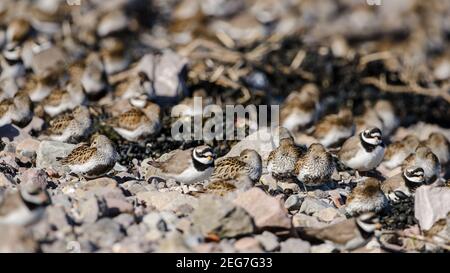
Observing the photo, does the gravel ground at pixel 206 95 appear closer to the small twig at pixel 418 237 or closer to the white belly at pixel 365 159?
the small twig at pixel 418 237

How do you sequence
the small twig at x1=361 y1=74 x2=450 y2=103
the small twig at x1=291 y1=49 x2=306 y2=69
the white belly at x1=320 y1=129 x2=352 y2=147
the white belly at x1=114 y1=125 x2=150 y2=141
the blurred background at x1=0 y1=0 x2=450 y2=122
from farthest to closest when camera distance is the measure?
1. the small twig at x1=291 y1=49 x2=306 y2=69
2. the small twig at x1=361 y1=74 x2=450 y2=103
3. the blurred background at x1=0 y1=0 x2=450 y2=122
4. the white belly at x1=320 y1=129 x2=352 y2=147
5. the white belly at x1=114 y1=125 x2=150 y2=141

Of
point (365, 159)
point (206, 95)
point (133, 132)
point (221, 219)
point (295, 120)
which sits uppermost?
point (221, 219)

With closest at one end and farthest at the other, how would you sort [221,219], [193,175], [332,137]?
[221,219] → [193,175] → [332,137]

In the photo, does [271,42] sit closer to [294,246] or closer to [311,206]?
[311,206]

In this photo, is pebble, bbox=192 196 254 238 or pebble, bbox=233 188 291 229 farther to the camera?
pebble, bbox=233 188 291 229

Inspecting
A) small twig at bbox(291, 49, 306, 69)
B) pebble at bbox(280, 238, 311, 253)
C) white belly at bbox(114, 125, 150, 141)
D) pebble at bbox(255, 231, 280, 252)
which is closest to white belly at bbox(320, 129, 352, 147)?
white belly at bbox(114, 125, 150, 141)

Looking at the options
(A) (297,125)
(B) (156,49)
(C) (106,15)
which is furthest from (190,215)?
(C) (106,15)

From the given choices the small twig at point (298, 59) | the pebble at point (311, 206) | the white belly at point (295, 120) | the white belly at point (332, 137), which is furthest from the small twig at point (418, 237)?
the small twig at point (298, 59)

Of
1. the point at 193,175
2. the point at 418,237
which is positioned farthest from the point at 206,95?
the point at 418,237

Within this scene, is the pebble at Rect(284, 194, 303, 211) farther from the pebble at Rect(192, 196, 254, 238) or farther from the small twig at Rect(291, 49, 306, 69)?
the small twig at Rect(291, 49, 306, 69)

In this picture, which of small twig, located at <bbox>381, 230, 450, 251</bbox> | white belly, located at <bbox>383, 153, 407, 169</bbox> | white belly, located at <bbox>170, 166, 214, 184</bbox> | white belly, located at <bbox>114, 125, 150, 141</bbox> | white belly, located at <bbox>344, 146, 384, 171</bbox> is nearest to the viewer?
small twig, located at <bbox>381, 230, 450, 251</bbox>
